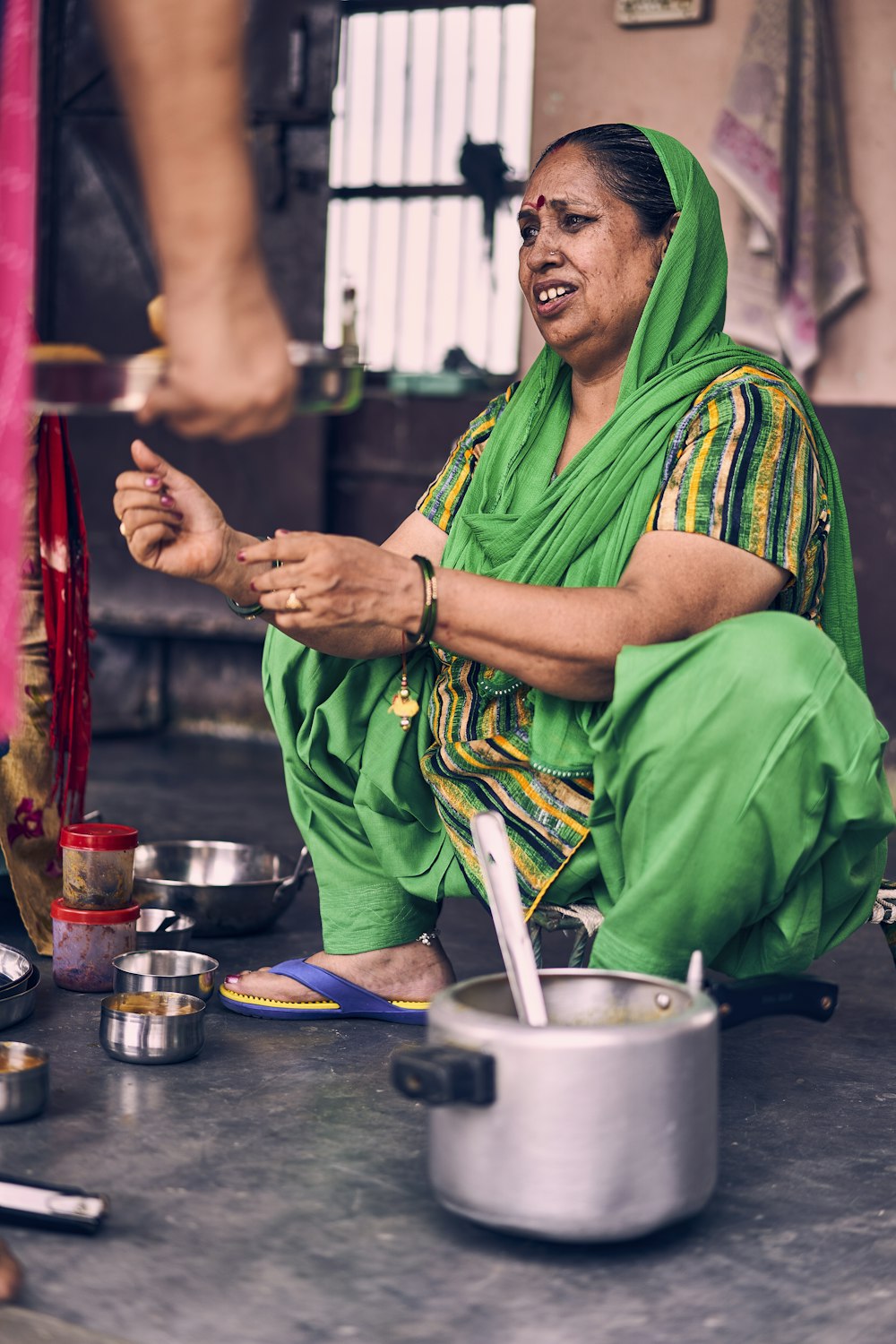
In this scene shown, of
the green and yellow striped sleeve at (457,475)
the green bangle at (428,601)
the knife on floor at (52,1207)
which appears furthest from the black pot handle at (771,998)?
the green and yellow striped sleeve at (457,475)

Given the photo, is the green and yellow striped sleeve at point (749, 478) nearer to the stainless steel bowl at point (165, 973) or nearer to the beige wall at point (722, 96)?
the stainless steel bowl at point (165, 973)

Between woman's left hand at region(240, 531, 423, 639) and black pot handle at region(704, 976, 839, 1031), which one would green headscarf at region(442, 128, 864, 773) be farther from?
black pot handle at region(704, 976, 839, 1031)

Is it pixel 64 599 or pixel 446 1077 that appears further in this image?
pixel 64 599

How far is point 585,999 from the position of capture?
5.17ft

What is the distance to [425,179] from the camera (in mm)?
5219

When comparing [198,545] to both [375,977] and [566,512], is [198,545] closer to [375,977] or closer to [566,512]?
[566,512]

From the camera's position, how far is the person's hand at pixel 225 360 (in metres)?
1.23

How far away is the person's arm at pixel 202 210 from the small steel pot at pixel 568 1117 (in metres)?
0.57

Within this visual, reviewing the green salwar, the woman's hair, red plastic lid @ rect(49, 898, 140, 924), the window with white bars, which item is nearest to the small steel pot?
the green salwar

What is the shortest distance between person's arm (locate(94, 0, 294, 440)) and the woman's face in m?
0.81

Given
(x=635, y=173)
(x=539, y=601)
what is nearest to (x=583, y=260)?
(x=635, y=173)

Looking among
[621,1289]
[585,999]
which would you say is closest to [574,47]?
[585,999]

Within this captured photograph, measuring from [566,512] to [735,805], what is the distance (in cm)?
51

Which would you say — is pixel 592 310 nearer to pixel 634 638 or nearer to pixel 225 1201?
pixel 634 638
